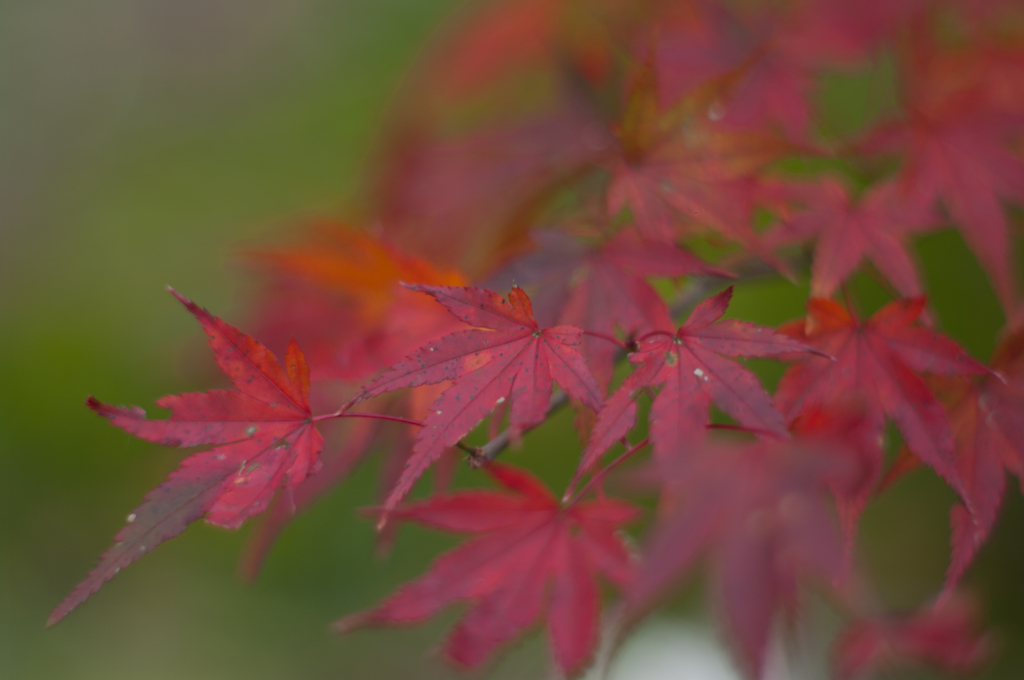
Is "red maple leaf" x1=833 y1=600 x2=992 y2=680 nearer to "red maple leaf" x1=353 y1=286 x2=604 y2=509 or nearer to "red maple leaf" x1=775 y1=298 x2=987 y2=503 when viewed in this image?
"red maple leaf" x1=775 y1=298 x2=987 y2=503

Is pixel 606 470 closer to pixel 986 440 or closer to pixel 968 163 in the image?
pixel 986 440

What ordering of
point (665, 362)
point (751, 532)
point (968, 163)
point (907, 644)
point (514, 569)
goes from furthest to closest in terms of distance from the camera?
point (907, 644) → point (968, 163) → point (514, 569) → point (665, 362) → point (751, 532)

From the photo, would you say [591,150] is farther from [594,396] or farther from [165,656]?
[165,656]

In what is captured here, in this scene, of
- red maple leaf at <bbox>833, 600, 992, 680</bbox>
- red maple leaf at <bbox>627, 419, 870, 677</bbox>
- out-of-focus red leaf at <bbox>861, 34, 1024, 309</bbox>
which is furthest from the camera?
red maple leaf at <bbox>833, 600, 992, 680</bbox>

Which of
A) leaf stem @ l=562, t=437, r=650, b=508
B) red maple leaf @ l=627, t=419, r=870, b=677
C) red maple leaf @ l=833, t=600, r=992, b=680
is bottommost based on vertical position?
red maple leaf @ l=833, t=600, r=992, b=680

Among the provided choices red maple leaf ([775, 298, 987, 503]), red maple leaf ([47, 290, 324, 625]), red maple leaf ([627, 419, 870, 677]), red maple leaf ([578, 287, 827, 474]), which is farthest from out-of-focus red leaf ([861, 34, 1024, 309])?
red maple leaf ([47, 290, 324, 625])

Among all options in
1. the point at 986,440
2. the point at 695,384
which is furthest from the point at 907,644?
the point at 695,384
